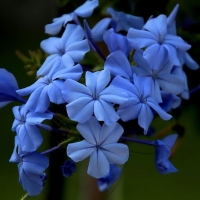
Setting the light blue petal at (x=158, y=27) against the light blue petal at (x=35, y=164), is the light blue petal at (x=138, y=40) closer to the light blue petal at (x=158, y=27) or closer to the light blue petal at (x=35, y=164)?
the light blue petal at (x=158, y=27)

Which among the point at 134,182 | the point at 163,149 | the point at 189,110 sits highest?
the point at 163,149

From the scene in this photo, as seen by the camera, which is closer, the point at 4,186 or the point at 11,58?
the point at 4,186

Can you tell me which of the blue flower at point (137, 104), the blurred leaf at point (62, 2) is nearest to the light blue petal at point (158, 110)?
the blue flower at point (137, 104)

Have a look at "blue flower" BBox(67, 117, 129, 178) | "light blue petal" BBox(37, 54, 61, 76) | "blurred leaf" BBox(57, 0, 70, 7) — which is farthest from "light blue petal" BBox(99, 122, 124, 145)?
"blurred leaf" BBox(57, 0, 70, 7)

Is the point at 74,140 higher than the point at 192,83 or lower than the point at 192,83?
higher

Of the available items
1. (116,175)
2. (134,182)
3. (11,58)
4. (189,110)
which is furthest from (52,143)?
(11,58)

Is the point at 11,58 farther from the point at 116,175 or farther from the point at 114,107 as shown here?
the point at 114,107
